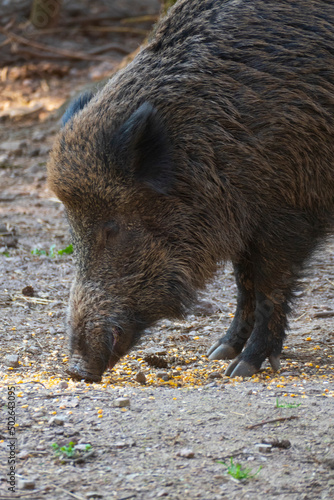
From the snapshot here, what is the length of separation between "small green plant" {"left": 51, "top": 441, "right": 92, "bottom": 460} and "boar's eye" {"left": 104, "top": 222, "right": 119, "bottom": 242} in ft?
4.99

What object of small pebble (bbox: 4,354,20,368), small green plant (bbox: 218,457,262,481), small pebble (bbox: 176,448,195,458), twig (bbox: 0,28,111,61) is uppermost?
small green plant (bbox: 218,457,262,481)

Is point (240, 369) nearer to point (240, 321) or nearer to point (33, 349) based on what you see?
point (240, 321)

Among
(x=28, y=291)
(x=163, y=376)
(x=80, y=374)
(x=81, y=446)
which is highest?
(x=81, y=446)

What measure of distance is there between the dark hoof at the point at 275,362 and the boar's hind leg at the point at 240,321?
14.9 inches

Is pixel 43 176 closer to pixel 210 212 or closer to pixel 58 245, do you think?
pixel 58 245

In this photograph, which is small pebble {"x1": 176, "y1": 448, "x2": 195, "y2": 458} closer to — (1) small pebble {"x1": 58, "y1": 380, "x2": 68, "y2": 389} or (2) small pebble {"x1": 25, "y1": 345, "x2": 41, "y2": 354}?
(1) small pebble {"x1": 58, "y1": 380, "x2": 68, "y2": 389}

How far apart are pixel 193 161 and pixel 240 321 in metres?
1.36

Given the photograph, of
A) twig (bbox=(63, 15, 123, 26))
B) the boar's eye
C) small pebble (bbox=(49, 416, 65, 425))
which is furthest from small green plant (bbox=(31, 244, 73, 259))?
twig (bbox=(63, 15, 123, 26))

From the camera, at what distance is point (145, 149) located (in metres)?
4.10

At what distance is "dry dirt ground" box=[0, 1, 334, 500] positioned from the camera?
109 inches

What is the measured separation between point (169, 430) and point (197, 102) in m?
1.99

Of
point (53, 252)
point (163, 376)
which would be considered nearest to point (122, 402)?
point (163, 376)

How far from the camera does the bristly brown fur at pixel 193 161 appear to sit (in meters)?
4.16

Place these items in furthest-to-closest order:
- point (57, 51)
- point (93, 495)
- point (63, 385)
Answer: point (57, 51)
point (63, 385)
point (93, 495)
